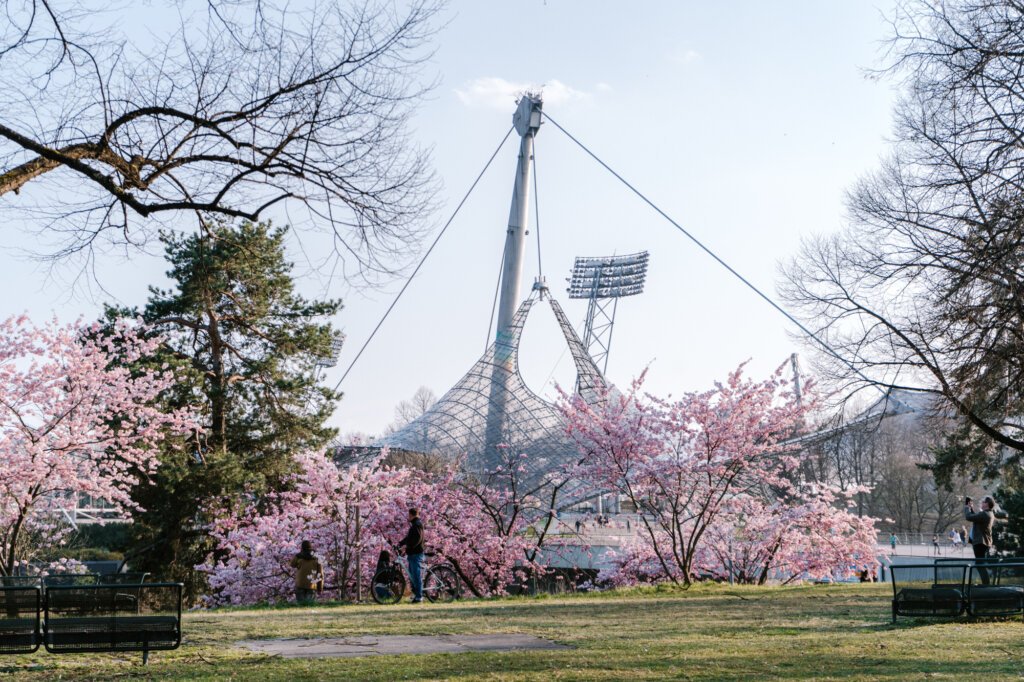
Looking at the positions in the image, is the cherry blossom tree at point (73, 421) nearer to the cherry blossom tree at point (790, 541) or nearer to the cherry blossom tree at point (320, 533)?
the cherry blossom tree at point (320, 533)

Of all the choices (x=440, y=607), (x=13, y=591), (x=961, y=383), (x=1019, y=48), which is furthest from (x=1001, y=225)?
(x=13, y=591)

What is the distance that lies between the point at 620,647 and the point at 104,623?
3588 millimetres

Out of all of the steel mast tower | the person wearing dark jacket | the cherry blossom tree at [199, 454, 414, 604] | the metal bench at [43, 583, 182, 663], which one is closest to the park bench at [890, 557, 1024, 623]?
the person wearing dark jacket

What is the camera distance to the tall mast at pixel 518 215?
4966 cm

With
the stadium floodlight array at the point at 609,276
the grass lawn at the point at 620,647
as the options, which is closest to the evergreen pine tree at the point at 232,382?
the grass lawn at the point at 620,647

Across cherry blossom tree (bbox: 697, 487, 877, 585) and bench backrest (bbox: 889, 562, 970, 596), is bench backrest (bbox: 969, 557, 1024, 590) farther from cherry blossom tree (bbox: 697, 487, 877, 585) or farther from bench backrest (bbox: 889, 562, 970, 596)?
cherry blossom tree (bbox: 697, 487, 877, 585)

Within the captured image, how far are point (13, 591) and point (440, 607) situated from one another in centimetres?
588

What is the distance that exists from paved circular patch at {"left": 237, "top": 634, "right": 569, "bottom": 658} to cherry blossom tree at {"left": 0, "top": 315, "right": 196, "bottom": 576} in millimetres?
9610

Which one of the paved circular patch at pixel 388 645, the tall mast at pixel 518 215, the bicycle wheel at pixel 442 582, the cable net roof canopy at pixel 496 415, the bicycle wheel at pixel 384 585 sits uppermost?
the tall mast at pixel 518 215

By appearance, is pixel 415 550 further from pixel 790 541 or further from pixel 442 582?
pixel 790 541

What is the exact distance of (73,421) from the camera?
17453 mm

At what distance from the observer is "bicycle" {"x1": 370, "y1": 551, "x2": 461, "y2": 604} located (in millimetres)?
13766

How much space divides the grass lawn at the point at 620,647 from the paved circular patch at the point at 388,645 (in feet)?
0.80

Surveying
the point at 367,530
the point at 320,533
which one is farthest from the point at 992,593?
the point at 320,533
